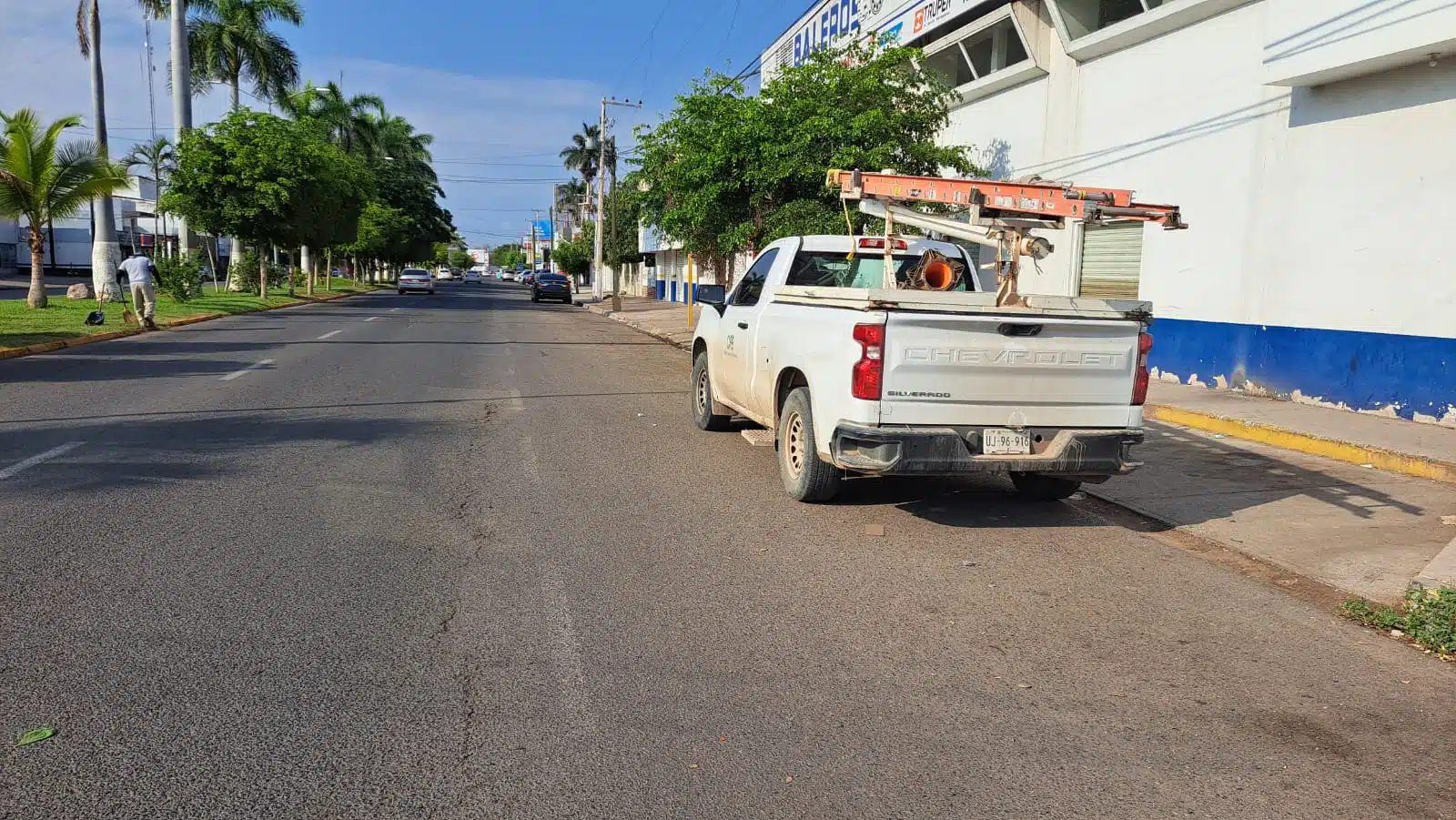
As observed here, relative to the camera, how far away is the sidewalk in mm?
6422

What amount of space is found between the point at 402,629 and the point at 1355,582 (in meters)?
5.12

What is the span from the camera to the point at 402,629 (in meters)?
4.75

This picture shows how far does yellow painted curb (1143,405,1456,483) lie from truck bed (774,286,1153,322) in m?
3.92

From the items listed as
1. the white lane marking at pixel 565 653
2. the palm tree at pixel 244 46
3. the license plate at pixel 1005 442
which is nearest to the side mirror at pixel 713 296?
the license plate at pixel 1005 442

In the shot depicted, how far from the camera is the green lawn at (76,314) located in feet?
60.2

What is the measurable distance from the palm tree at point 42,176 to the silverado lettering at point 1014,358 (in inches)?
1019

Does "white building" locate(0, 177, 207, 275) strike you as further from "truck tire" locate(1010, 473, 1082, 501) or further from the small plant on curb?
the small plant on curb

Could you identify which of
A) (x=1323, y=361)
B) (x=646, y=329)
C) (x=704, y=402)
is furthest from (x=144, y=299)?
(x=1323, y=361)

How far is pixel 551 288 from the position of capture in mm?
51969

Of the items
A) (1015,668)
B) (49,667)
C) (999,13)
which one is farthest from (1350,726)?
(999,13)

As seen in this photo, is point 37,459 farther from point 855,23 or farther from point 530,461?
point 855,23

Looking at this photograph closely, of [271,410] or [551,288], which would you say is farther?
[551,288]

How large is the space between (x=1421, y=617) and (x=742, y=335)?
5.32 meters

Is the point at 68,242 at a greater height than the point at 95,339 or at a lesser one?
greater
